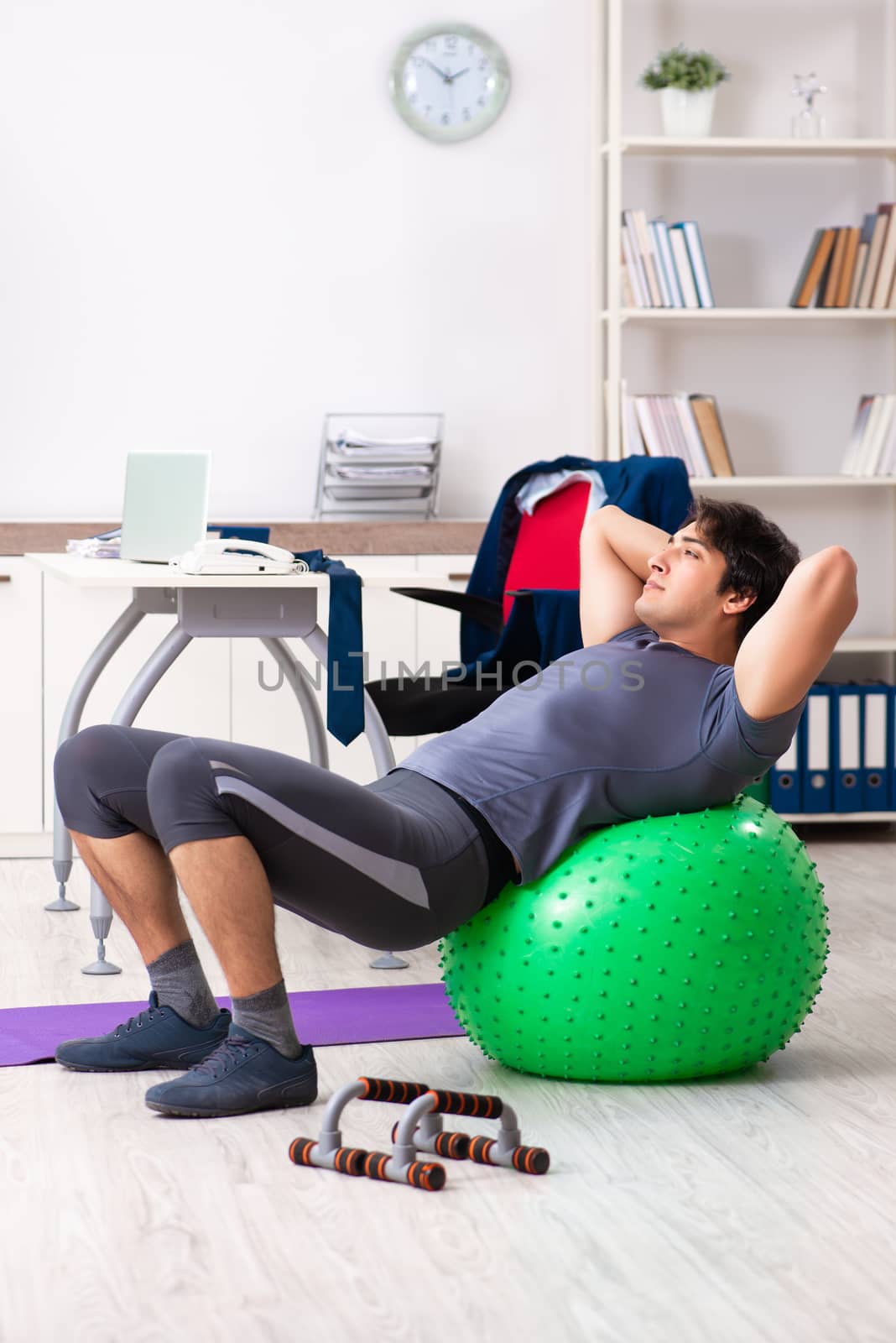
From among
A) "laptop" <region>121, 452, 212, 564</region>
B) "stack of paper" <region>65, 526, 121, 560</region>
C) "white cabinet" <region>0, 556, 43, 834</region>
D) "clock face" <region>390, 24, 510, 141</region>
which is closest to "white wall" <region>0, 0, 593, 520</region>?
"clock face" <region>390, 24, 510, 141</region>

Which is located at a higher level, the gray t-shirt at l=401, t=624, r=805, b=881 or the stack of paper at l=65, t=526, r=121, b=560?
the stack of paper at l=65, t=526, r=121, b=560

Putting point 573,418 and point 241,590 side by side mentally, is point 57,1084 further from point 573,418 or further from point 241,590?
point 573,418

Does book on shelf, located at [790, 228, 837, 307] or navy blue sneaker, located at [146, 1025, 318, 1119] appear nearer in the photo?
navy blue sneaker, located at [146, 1025, 318, 1119]

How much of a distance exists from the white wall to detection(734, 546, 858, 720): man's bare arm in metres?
2.40

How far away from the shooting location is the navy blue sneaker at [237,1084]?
200cm

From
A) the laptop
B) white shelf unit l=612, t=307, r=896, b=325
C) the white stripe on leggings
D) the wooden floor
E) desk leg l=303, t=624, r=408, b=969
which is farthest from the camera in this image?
white shelf unit l=612, t=307, r=896, b=325

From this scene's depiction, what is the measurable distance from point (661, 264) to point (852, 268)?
0.53 meters

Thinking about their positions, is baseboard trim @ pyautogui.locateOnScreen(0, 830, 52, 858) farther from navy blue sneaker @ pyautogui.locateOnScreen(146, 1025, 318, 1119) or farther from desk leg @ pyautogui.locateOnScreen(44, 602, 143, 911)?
navy blue sneaker @ pyautogui.locateOnScreen(146, 1025, 318, 1119)

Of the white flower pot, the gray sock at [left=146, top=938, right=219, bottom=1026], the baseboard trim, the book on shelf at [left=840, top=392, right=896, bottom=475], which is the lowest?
the baseboard trim

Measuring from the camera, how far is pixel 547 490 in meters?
3.36

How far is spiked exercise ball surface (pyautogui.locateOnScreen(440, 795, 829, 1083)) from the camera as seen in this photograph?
2.01 metres

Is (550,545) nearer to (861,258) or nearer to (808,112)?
(861,258)

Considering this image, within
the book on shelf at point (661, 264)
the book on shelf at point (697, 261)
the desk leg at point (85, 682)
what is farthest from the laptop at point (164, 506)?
the book on shelf at point (697, 261)

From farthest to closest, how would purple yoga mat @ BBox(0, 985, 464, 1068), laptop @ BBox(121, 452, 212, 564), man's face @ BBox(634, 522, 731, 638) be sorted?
laptop @ BBox(121, 452, 212, 564), purple yoga mat @ BBox(0, 985, 464, 1068), man's face @ BBox(634, 522, 731, 638)
